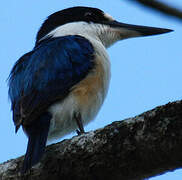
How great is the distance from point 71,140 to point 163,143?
809mm

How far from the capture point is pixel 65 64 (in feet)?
12.3

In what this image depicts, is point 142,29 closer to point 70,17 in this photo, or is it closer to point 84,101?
point 70,17

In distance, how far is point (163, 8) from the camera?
0.71 metres

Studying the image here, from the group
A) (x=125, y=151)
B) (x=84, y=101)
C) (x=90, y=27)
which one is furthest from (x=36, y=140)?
(x=90, y=27)

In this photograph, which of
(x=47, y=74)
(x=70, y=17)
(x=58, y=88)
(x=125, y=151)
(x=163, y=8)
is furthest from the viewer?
(x=70, y=17)

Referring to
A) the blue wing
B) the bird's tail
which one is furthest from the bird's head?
the bird's tail

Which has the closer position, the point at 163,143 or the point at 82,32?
the point at 163,143

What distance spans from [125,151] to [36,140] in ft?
3.86

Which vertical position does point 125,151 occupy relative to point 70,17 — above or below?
below

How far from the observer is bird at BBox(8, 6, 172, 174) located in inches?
123

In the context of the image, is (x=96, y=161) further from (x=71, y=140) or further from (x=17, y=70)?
(x=17, y=70)

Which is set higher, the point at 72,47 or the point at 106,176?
the point at 72,47

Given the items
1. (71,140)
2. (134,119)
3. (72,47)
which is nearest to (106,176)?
(134,119)

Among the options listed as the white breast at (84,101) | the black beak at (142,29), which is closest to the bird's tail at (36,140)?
the white breast at (84,101)
